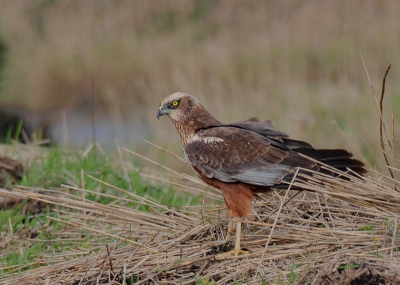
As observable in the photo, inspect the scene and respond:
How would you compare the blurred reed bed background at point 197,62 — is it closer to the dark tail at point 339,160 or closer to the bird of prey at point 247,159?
the bird of prey at point 247,159

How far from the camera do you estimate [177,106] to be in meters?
4.48

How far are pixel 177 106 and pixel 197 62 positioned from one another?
8.24 metres

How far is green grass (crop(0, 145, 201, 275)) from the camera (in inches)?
168

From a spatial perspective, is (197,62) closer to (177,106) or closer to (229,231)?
(177,106)

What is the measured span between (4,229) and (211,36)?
33.7ft

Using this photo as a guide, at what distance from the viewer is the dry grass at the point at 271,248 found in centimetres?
309

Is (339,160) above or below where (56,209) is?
above

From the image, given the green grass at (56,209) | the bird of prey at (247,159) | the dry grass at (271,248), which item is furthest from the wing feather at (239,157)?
the green grass at (56,209)

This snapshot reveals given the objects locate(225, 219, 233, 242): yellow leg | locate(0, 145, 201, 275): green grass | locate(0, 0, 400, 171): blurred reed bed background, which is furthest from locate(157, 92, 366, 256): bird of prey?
locate(0, 0, 400, 171): blurred reed bed background

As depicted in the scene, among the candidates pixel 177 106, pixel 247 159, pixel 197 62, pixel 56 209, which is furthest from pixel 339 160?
pixel 197 62

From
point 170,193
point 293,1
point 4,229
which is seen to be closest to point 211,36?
point 293,1

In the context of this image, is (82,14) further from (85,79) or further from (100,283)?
(100,283)

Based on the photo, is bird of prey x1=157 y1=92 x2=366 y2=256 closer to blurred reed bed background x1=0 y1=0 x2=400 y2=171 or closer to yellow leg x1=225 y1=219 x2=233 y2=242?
yellow leg x1=225 y1=219 x2=233 y2=242

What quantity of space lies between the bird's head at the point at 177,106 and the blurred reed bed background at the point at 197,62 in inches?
141
